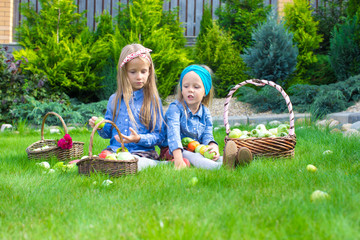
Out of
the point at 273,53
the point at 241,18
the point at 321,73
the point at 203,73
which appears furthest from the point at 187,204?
the point at 241,18

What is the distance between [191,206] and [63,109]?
5987 millimetres

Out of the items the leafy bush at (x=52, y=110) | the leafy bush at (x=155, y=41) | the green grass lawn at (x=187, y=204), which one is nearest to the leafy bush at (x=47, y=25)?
the leafy bush at (x=155, y=41)

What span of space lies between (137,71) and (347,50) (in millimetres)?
5556

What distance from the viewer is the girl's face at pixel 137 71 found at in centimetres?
319

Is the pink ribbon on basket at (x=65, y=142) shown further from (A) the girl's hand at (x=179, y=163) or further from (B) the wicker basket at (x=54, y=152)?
(A) the girl's hand at (x=179, y=163)

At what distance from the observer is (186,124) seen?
3.39 m

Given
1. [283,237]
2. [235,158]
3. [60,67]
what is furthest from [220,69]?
[283,237]

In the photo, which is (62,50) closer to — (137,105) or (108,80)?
(108,80)

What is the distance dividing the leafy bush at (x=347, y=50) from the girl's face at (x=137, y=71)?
5.42 meters

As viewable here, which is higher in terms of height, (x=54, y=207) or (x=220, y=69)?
(x=220, y=69)

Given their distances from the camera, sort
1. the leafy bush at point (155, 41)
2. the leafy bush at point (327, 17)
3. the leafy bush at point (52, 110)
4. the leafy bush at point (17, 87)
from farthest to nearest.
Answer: the leafy bush at point (327, 17) → the leafy bush at point (155, 41) → the leafy bush at point (17, 87) → the leafy bush at point (52, 110)

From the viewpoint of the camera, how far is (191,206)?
1.76 meters

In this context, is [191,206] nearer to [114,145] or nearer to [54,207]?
[54,207]

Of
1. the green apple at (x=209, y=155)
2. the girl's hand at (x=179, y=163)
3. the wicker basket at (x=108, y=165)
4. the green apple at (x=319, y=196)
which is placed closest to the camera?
the green apple at (x=319, y=196)
